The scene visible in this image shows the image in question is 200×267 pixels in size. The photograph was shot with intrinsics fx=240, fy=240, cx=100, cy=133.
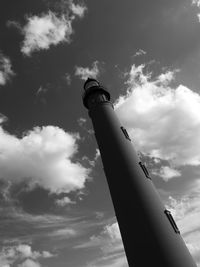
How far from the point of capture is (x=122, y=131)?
50.6ft

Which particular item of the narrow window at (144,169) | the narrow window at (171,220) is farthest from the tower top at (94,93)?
the narrow window at (171,220)

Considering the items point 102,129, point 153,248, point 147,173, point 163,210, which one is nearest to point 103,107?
point 102,129

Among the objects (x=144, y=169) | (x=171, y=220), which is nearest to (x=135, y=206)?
(x=171, y=220)

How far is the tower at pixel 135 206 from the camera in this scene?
405 inches

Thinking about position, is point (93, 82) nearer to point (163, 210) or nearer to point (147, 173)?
point (147, 173)

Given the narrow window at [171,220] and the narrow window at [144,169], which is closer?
the narrow window at [171,220]

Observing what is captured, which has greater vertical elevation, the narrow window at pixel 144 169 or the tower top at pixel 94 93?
the tower top at pixel 94 93

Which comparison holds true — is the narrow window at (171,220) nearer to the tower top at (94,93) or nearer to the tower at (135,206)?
the tower at (135,206)

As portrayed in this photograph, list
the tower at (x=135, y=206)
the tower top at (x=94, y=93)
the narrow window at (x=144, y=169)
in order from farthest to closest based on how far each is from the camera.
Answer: the tower top at (x=94, y=93)
the narrow window at (x=144, y=169)
the tower at (x=135, y=206)

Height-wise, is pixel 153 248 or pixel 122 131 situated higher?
pixel 122 131

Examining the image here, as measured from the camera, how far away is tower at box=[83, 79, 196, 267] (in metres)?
10.3

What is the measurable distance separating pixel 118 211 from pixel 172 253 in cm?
330

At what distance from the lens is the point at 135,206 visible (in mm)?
Answer: 11695

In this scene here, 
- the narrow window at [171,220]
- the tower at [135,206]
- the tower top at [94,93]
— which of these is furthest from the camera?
the tower top at [94,93]
